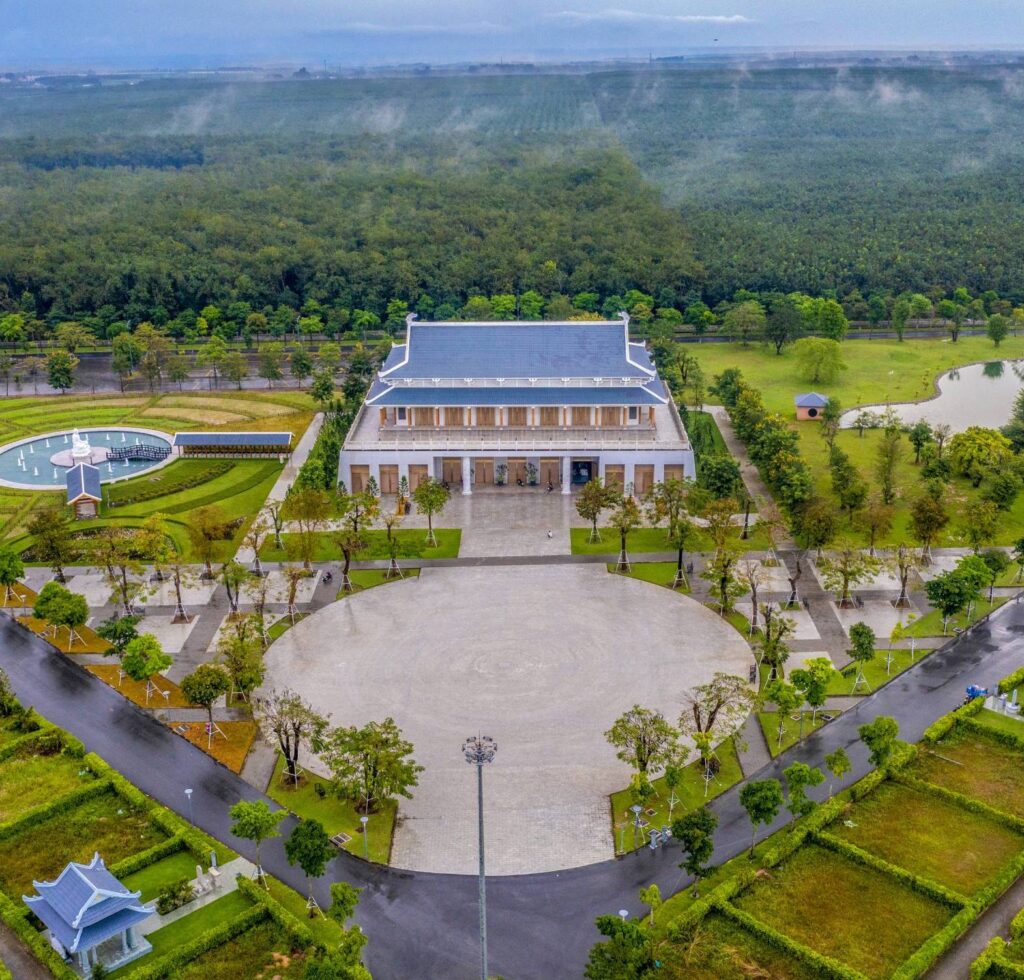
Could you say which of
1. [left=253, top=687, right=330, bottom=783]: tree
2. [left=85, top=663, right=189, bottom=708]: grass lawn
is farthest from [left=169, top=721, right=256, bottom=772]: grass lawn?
[left=85, top=663, right=189, bottom=708]: grass lawn

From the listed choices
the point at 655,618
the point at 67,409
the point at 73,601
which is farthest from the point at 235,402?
the point at 655,618

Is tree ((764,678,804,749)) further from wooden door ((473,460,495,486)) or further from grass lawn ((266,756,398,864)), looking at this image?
wooden door ((473,460,495,486))

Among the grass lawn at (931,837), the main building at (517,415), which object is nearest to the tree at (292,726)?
the grass lawn at (931,837)

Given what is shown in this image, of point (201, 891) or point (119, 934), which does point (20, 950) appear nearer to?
point (119, 934)

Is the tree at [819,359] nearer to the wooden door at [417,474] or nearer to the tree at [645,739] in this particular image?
the wooden door at [417,474]

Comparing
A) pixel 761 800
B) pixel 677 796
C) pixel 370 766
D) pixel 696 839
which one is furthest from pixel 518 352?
pixel 696 839
